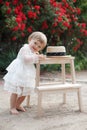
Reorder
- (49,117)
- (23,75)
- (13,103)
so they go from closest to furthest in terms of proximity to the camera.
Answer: (49,117) < (23,75) < (13,103)

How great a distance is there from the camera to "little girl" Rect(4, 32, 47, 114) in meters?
5.26

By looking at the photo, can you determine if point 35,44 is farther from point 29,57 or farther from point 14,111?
point 14,111

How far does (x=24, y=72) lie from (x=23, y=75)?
51 millimetres

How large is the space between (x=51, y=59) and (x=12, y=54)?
4.29 m

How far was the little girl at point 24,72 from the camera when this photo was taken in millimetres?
5258

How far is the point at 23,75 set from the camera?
5.28m

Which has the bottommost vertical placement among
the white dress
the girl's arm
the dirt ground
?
the dirt ground

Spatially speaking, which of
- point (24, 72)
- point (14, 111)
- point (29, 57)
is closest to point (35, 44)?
point (29, 57)

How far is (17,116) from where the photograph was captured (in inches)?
205

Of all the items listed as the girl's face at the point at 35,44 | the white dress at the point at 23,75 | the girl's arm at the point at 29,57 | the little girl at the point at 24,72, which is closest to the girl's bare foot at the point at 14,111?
the little girl at the point at 24,72

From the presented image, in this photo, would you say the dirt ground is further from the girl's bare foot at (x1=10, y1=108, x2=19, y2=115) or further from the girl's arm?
the girl's arm

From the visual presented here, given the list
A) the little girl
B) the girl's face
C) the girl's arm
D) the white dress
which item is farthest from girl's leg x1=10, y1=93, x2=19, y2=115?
the girl's face

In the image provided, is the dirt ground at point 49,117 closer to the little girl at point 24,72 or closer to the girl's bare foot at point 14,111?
the girl's bare foot at point 14,111

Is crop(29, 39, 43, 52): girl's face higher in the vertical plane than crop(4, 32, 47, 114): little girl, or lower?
higher
